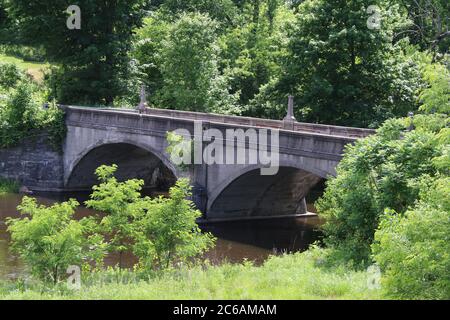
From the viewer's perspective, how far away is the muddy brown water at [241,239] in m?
28.4

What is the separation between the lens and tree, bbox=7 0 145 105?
4791 centimetres

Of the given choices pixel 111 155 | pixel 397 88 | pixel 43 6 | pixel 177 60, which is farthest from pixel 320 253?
pixel 43 6

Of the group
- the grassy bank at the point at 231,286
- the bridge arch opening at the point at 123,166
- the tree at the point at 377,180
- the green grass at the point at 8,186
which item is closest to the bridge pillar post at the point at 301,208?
the bridge arch opening at the point at 123,166

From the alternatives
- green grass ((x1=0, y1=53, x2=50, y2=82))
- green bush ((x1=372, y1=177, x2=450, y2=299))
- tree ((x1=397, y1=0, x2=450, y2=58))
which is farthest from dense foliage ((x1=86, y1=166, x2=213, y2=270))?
green grass ((x1=0, y1=53, x2=50, y2=82))

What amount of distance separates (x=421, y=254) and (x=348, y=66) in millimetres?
29154

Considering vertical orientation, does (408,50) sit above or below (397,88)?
above

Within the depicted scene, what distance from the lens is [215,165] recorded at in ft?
115

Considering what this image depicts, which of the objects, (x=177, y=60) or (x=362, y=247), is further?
(x=177, y=60)

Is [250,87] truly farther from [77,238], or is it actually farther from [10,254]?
[77,238]

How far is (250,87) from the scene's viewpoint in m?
52.9

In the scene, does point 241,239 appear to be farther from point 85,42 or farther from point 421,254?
point 85,42

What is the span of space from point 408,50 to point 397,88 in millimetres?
5820

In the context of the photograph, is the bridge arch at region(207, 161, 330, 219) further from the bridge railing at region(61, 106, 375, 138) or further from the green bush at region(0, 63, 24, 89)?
the green bush at region(0, 63, 24, 89)

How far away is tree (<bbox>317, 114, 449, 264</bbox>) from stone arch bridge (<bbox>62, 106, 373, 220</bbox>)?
6962 millimetres
